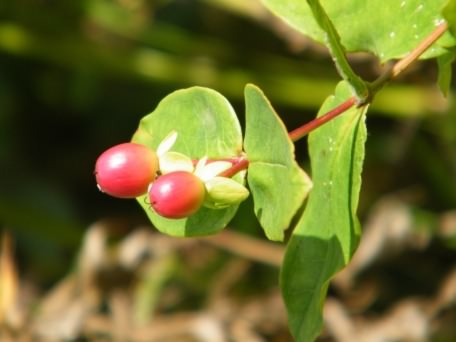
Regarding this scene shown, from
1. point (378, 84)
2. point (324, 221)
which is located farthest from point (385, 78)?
point (324, 221)

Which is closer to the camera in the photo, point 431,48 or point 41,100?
point 431,48

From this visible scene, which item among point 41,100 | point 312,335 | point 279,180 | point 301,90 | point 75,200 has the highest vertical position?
point 279,180

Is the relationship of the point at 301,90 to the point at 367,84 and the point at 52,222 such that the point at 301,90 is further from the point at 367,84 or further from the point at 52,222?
the point at 367,84

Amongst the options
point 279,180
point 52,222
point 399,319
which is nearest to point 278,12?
point 279,180

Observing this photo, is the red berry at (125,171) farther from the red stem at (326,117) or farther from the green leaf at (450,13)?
the green leaf at (450,13)

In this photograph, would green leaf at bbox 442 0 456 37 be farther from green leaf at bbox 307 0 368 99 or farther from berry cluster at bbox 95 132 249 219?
berry cluster at bbox 95 132 249 219

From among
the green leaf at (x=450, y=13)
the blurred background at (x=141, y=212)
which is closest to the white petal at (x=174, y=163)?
the green leaf at (x=450, y=13)

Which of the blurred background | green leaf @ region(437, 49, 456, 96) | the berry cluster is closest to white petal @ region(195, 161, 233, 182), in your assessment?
the berry cluster
